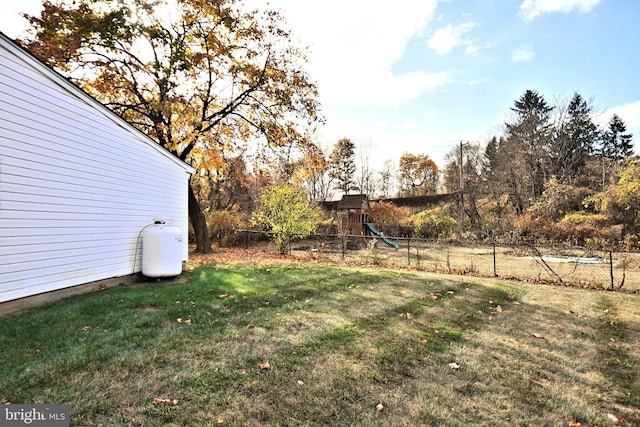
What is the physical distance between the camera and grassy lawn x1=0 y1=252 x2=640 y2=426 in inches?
98.7

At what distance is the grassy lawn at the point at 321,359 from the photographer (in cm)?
251

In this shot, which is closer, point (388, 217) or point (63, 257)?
point (63, 257)

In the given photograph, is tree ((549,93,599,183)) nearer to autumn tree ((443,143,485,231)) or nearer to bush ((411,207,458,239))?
autumn tree ((443,143,485,231))

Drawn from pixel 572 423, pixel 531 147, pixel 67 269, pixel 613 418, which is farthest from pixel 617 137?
pixel 67 269

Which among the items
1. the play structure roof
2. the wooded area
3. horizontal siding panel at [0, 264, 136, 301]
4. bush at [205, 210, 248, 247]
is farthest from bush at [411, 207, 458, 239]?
horizontal siding panel at [0, 264, 136, 301]

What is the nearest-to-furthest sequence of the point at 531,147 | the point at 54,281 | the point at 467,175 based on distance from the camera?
the point at 54,281, the point at 531,147, the point at 467,175

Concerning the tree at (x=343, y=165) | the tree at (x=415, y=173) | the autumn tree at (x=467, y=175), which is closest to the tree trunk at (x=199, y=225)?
the autumn tree at (x=467, y=175)

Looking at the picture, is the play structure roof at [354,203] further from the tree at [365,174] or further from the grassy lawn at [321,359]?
the tree at [365,174]

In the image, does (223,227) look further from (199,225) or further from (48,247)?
(48,247)

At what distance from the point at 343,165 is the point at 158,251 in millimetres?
28866

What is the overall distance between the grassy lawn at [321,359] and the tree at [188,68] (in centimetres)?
840

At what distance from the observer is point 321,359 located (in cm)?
342

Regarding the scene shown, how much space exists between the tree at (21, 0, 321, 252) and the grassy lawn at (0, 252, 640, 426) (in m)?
8.40

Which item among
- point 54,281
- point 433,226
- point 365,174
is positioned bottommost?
point 54,281
